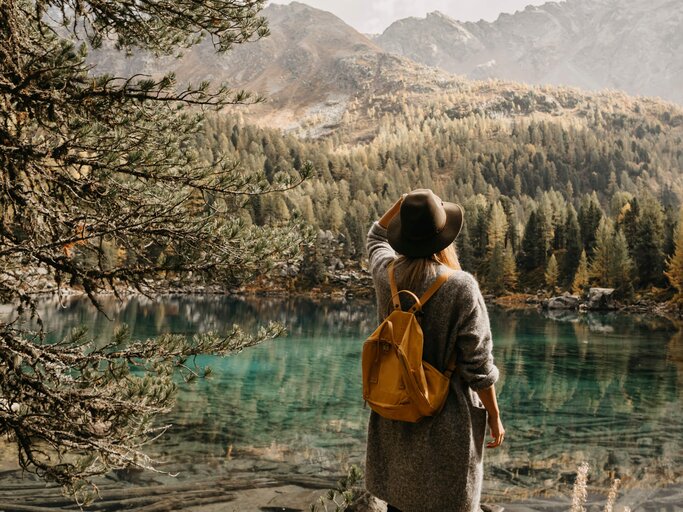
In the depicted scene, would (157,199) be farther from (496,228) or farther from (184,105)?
(496,228)

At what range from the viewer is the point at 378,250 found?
3.78 m

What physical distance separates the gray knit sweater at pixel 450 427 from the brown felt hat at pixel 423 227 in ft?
0.59

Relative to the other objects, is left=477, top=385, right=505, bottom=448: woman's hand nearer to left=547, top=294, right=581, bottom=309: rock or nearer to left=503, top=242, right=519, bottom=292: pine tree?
left=547, top=294, right=581, bottom=309: rock

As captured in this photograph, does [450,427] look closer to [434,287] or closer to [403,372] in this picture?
[403,372]

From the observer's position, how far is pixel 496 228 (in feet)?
298

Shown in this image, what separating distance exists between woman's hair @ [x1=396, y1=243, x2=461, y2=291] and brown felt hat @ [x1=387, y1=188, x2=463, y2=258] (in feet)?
0.15

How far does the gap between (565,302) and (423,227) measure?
2811 inches

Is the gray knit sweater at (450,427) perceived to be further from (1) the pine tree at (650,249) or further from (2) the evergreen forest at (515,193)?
(1) the pine tree at (650,249)

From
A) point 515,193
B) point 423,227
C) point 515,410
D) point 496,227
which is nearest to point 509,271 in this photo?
point 496,227

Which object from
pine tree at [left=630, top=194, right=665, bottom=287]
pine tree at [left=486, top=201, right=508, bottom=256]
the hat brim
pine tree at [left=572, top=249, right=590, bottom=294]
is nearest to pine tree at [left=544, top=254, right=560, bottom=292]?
pine tree at [left=572, top=249, right=590, bottom=294]

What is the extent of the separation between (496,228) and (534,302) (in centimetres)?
1865

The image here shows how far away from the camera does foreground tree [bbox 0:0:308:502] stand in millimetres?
4453

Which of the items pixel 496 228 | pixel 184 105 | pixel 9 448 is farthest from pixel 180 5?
pixel 496 228

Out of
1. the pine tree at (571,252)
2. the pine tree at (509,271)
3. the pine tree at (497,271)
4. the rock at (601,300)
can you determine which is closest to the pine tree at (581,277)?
the pine tree at (571,252)
